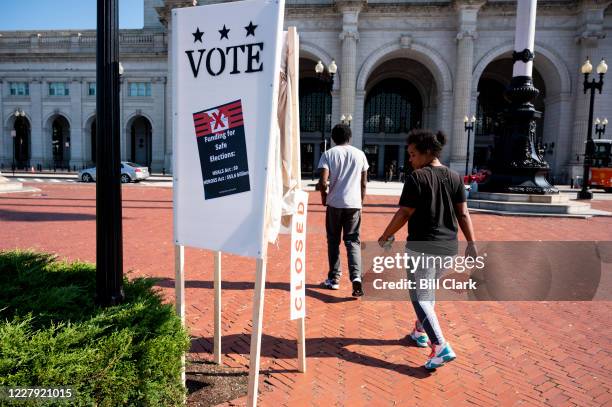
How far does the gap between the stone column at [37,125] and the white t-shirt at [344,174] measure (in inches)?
2026

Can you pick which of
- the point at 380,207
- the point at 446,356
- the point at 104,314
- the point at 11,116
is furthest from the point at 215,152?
the point at 11,116

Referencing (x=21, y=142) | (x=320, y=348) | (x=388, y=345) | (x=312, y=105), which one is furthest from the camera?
(x=312, y=105)

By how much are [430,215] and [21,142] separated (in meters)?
59.0

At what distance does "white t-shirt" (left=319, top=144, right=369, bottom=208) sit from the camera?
530 centimetres

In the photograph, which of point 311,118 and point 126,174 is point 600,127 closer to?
point 311,118

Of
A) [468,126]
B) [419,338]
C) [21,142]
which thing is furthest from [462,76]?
[21,142]

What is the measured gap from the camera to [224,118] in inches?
106

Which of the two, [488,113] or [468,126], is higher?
[488,113]

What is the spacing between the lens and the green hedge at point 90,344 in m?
2.01

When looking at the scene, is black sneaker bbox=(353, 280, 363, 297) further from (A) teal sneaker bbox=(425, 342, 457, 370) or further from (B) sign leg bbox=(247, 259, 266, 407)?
(B) sign leg bbox=(247, 259, 266, 407)

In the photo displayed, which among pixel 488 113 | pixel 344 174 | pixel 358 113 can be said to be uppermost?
pixel 488 113

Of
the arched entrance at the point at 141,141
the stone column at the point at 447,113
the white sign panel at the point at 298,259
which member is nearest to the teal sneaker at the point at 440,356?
the white sign panel at the point at 298,259

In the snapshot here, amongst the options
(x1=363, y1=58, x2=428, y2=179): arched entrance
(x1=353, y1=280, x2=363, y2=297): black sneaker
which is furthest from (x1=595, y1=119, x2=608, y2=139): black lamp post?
(x1=353, y1=280, x2=363, y2=297): black sneaker

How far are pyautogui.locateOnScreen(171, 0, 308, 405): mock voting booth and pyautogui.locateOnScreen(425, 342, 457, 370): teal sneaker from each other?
5.61 ft
